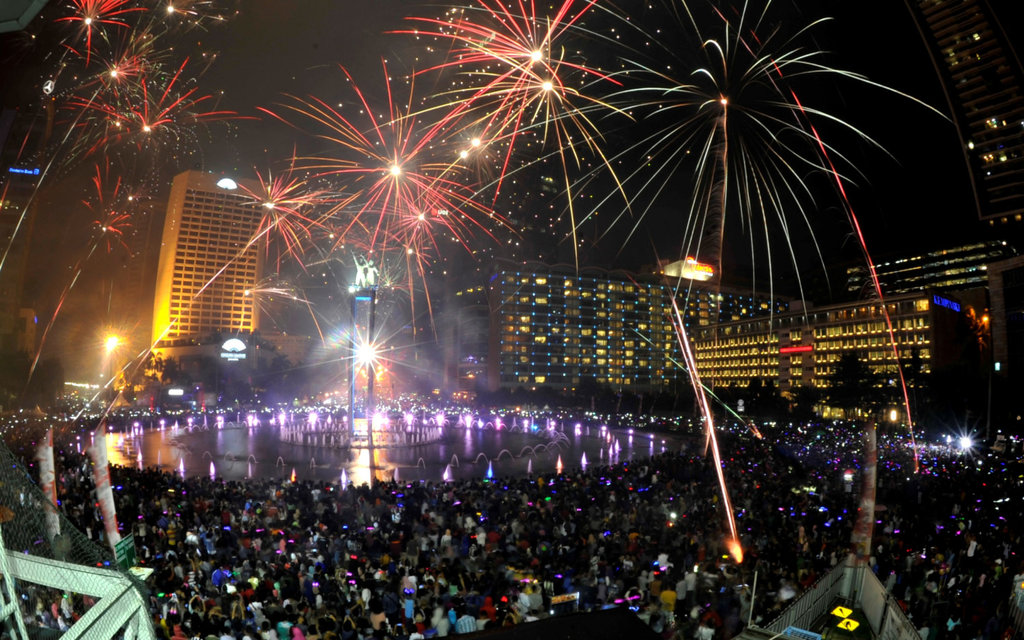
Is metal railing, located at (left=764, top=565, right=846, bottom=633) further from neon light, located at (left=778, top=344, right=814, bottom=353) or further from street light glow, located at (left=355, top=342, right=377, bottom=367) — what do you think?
neon light, located at (left=778, top=344, right=814, bottom=353)

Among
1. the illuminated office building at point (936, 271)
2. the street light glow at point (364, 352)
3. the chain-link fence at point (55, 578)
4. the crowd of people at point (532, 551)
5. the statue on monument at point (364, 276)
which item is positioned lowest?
the crowd of people at point (532, 551)

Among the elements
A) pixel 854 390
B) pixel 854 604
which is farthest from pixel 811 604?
pixel 854 390

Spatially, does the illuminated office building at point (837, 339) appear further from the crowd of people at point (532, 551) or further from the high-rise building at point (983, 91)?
the crowd of people at point (532, 551)

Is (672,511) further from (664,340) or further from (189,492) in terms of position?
(664,340)

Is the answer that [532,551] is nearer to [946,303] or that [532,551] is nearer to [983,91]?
[983,91]

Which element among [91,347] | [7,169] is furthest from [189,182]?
[7,169]

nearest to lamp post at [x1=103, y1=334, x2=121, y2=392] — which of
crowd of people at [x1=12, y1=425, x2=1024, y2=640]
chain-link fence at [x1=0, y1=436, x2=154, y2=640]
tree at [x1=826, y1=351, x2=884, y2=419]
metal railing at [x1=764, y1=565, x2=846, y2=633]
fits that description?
crowd of people at [x1=12, y1=425, x2=1024, y2=640]

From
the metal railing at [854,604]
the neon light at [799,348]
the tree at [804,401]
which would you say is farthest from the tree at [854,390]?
the metal railing at [854,604]
